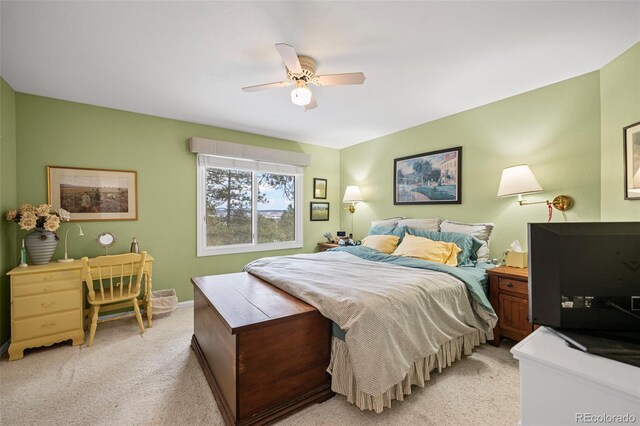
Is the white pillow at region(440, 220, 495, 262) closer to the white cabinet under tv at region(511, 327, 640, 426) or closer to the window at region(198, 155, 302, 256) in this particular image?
the white cabinet under tv at region(511, 327, 640, 426)

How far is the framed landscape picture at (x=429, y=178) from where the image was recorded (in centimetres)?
335

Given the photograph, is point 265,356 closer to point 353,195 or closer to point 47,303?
point 47,303

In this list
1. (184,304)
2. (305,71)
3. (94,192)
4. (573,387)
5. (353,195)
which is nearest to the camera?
(573,387)

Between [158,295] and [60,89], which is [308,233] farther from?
[60,89]

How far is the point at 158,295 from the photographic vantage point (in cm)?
328

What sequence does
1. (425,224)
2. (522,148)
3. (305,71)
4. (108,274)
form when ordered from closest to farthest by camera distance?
(305,71) → (108,274) → (522,148) → (425,224)

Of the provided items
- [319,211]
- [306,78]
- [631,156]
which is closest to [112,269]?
[306,78]

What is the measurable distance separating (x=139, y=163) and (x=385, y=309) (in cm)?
333

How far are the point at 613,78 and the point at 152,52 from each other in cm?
369

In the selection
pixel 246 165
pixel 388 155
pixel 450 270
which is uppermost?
pixel 388 155

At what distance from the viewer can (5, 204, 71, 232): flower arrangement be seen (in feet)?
8.00

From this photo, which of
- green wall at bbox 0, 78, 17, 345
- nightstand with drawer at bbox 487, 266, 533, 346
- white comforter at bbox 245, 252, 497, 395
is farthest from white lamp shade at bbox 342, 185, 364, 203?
green wall at bbox 0, 78, 17, 345

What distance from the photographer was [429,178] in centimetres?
362

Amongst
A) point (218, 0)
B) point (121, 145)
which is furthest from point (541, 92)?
point (121, 145)
